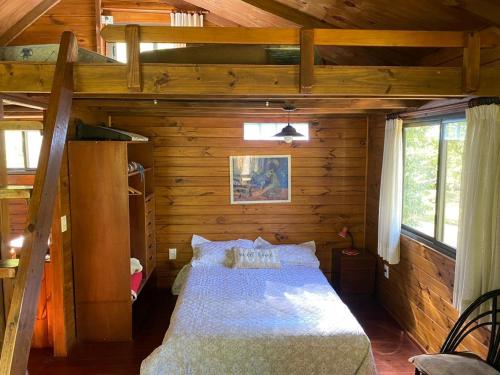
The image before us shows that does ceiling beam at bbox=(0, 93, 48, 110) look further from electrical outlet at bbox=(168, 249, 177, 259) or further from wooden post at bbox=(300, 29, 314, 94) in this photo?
electrical outlet at bbox=(168, 249, 177, 259)

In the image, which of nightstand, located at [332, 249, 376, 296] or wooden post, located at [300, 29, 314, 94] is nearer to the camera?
wooden post, located at [300, 29, 314, 94]

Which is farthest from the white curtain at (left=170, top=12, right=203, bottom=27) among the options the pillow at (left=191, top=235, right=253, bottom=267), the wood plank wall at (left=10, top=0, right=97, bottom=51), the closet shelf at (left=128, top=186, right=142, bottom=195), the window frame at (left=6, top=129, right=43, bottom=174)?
the pillow at (left=191, top=235, right=253, bottom=267)

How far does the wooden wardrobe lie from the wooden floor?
0.55 ft

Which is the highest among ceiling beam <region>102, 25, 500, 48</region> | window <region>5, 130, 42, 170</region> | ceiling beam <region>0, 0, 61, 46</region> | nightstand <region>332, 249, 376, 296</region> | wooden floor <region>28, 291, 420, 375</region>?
ceiling beam <region>0, 0, 61, 46</region>

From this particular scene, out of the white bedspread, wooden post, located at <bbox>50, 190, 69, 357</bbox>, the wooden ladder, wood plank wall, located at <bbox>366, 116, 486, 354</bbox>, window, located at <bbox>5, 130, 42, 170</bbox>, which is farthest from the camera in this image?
window, located at <bbox>5, 130, 42, 170</bbox>

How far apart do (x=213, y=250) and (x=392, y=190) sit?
197 cm

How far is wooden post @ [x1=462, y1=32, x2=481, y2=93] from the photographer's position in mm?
2109

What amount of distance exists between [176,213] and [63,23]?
236 centimetres

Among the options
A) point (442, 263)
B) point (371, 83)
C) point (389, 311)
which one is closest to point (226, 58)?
point (371, 83)

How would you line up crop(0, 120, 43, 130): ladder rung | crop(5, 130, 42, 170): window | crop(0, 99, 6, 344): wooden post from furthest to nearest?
crop(5, 130, 42, 170): window < crop(0, 99, 6, 344): wooden post < crop(0, 120, 43, 130): ladder rung

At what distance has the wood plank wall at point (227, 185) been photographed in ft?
13.9

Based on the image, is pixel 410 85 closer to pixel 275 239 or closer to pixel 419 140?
pixel 419 140

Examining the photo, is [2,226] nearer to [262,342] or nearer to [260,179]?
[262,342]

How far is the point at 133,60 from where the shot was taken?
6.73ft
